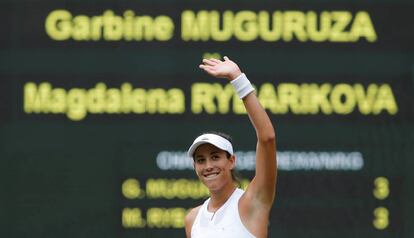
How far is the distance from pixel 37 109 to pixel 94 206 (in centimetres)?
61

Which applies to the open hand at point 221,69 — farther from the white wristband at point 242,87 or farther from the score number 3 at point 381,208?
the score number 3 at point 381,208

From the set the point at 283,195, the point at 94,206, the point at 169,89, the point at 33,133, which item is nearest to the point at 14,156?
the point at 33,133

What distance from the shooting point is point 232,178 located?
3.72 m

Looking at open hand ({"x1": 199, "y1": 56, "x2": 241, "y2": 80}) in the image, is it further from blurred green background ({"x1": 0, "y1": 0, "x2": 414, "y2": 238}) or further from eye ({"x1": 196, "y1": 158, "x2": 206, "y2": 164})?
blurred green background ({"x1": 0, "y1": 0, "x2": 414, "y2": 238})

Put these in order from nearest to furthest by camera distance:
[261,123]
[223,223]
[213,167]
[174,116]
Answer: [261,123], [223,223], [213,167], [174,116]

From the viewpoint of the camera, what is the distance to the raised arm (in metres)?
3.43

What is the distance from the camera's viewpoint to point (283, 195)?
5539mm

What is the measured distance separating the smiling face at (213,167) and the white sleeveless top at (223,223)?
7 centimetres

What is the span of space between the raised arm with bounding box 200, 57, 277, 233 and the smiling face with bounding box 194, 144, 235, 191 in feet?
0.41

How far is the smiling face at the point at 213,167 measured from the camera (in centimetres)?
363

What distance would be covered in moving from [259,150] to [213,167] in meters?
0.23

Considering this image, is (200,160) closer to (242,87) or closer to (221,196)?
(221,196)

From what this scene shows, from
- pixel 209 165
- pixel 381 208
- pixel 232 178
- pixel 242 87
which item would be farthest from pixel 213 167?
pixel 381 208

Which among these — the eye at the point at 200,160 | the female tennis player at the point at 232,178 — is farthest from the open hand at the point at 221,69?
the eye at the point at 200,160
